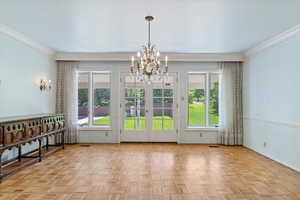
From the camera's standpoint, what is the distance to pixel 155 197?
2865mm

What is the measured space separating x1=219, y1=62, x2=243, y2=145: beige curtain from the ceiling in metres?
1.08

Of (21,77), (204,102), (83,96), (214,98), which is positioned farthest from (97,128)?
(214,98)

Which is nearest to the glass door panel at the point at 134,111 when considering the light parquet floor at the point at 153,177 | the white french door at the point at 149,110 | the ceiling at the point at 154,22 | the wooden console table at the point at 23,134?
the white french door at the point at 149,110

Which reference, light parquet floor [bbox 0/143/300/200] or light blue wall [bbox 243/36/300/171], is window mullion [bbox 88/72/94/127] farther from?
light blue wall [bbox 243/36/300/171]

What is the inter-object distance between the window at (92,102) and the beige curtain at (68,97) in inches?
11.0

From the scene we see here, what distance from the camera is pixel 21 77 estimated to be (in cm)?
477

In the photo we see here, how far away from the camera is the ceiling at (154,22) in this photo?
125 inches

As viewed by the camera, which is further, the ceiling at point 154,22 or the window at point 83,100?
the window at point 83,100

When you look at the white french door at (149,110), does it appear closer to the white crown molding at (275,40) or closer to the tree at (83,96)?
the tree at (83,96)

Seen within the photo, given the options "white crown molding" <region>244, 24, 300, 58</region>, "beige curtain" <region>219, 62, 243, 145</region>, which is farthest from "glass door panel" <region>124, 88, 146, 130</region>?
"white crown molding" <region>244, 24, 300, 58</region>

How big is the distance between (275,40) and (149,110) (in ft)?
12.2

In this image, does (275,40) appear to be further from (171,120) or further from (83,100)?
(83,100)

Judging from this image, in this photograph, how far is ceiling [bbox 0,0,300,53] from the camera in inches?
125

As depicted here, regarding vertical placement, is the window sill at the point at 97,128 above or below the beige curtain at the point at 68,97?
below
